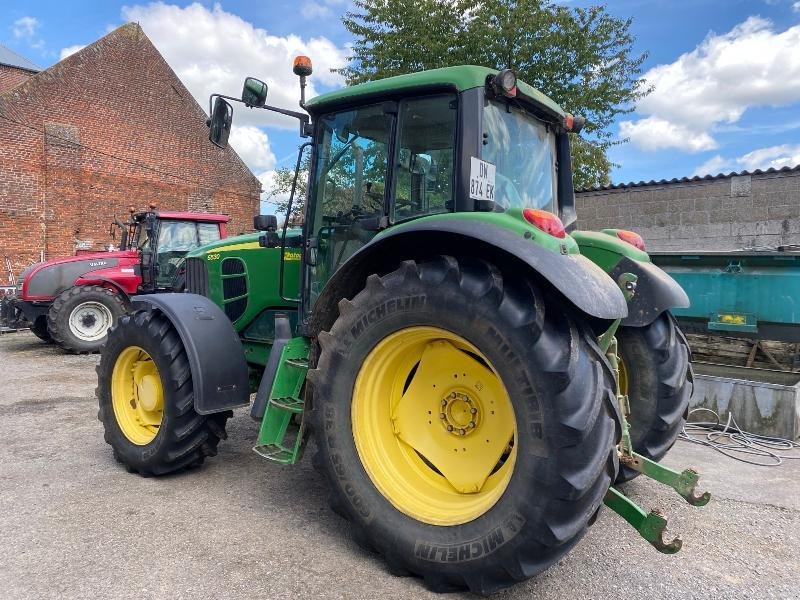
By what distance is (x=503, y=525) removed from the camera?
2174mm

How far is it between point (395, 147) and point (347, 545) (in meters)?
1.92

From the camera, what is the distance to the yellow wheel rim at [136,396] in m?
3.70

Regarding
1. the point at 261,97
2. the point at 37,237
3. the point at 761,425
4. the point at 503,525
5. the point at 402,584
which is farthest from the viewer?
the point at 37,237

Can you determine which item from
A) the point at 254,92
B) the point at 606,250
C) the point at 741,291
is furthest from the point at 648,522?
the point at 741,291

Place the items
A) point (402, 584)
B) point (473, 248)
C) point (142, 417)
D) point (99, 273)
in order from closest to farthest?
point (402, 584) < point (473, 248) < point (142, 417) < point (99, 273)

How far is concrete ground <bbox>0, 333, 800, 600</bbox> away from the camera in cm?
237

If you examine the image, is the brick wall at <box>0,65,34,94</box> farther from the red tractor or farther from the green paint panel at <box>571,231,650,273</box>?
the green paint panel at <box>571,231,650,273</box>

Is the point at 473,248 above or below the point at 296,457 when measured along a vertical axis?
Answer: above

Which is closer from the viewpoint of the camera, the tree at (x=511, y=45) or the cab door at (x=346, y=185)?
the cab door at (x=346, y=185)

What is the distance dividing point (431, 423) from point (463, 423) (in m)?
0.17

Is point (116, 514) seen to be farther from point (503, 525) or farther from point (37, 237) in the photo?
point (37, 237)

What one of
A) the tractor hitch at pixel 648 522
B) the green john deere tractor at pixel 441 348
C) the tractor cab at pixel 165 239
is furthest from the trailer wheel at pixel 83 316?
the tractor hitch at pixel 648 522

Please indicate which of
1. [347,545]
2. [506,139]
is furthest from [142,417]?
[506,139]

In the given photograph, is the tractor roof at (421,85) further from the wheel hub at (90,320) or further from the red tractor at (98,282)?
the wheel hub at (90,320)
